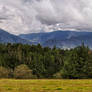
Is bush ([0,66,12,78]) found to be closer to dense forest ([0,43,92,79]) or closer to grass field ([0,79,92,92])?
dense forest ([0,43,92,79])

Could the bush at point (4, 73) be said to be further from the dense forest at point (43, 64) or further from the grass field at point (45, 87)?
the grass field at point (45, 87)

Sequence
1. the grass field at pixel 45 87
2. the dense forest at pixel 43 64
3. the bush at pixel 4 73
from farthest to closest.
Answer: the bush at pixel 4 73, the dense forest at pixel 43 64, the grass field at pixel 45 87

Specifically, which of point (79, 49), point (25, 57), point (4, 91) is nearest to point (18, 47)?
point (25, 57)

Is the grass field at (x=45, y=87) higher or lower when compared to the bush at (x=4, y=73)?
higher

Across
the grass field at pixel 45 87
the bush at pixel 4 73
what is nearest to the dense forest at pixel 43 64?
the bush at pixel 4 73

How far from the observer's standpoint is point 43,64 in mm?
117750

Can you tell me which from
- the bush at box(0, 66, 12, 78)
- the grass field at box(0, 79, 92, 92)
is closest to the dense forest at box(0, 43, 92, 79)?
the bush at box(0, 66, 12, 78)

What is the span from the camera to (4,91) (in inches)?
825

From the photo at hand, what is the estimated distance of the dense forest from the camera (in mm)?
80562

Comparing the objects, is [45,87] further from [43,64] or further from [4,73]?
[43,64]

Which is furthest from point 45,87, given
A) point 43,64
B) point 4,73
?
point 43,64

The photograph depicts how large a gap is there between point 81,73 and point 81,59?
567cm

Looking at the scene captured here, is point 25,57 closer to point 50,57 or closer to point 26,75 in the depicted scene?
point 50,57

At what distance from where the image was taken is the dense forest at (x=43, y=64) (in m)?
80.6
